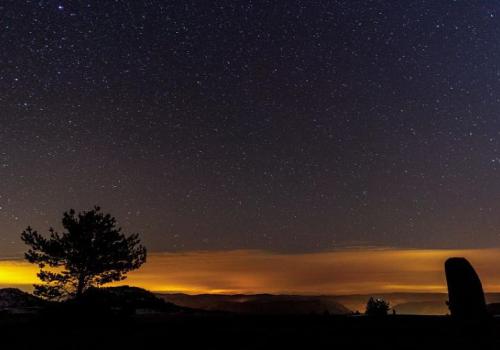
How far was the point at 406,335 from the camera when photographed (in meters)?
9.41

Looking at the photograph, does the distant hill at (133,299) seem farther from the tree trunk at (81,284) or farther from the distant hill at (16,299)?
the distant hill at (16,299)

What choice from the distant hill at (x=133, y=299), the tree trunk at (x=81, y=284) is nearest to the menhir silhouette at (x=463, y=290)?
the distant hill at (x=133, y=299)

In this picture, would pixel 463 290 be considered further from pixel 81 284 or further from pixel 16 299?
pixel 16 299

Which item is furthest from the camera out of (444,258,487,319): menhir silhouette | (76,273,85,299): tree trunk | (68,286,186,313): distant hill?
(76,273,85,299): tree trunk

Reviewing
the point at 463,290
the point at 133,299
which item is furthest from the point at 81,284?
the point at 463,290

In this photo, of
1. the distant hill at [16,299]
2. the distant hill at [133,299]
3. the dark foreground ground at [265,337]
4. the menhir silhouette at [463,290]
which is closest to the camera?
the dark foreground ground at [265,337]

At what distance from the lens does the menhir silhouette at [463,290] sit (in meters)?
16.1

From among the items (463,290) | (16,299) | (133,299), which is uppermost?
(463,290)

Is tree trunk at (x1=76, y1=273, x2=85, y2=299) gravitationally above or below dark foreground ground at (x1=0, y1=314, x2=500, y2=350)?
above

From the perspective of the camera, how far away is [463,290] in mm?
16562

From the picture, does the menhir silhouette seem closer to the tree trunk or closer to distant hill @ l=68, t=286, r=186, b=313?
distant hill @ l=68, t=286, r=186, b=313

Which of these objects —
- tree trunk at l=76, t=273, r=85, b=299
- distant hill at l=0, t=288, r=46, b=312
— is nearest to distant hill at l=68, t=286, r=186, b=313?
tree trunk at l=76, t=273, r=85, b=299

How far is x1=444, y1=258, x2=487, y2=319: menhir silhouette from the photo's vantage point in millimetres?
16109

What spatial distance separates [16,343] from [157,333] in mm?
2814
